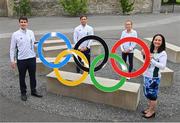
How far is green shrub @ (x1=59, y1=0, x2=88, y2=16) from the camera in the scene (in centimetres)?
2217

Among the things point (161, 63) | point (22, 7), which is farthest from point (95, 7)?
point (161, 63)

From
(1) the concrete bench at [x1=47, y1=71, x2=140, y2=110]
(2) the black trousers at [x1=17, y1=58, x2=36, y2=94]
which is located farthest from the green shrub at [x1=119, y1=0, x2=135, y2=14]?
(2) the black trousers at [x1=17, y1=58, x2=36, y2=94]

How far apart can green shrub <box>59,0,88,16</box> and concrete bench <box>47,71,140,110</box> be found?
15798 millimetres

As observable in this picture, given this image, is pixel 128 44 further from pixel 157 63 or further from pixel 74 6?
pixel 74 6

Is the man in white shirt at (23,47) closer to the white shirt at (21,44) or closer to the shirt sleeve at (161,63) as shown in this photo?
the white shirt at (21,44)

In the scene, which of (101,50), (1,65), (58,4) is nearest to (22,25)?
(1,65)

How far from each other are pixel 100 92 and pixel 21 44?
6.95 feet

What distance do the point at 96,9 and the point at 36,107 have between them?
18.4 metres

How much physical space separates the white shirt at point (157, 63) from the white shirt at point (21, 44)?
2.70 meters

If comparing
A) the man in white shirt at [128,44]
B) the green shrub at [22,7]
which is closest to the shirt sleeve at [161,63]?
the man in white shirt at [128,44]

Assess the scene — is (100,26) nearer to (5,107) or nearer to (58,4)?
(58,4)

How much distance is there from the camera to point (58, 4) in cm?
2297

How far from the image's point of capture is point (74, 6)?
72.9 ft

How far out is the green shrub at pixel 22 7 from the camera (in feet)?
71.7
